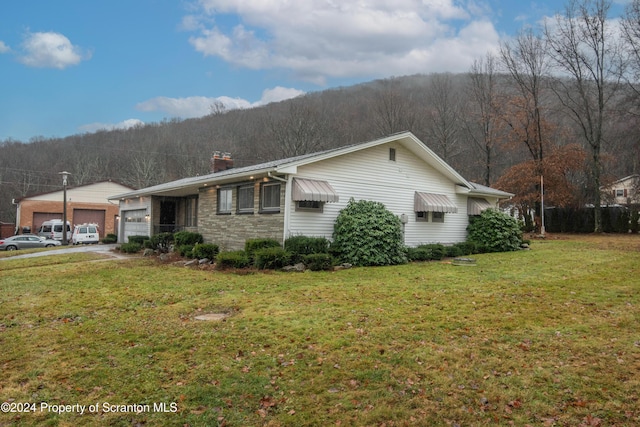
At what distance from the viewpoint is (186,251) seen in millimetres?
15297

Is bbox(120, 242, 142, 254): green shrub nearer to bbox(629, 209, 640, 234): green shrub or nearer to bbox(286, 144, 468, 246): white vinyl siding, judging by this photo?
bbox(286, 144, 468, 246): white vinyl siding

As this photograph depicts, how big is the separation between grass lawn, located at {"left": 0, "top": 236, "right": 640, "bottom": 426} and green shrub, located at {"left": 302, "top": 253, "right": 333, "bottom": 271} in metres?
2.75

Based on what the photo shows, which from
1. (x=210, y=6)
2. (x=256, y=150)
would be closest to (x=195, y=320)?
(x=210, y=6)

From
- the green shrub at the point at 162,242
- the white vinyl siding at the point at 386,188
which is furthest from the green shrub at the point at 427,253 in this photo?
the green shrub at the point at 162,242

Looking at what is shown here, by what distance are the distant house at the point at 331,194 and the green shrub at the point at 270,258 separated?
117 centimetres

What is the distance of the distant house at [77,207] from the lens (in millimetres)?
36344

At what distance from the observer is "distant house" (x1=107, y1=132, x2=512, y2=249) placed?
13320 mm

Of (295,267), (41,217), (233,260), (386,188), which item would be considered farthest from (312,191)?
(41,217)

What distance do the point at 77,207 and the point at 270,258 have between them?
3448cm

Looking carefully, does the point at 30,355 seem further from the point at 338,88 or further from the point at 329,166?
the point at 338,88

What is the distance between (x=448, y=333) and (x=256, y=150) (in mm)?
38843

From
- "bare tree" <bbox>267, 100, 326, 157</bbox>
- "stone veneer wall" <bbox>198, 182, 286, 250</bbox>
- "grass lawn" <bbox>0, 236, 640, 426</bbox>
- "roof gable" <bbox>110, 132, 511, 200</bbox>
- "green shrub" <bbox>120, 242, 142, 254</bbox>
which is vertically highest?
"bare tree" <bbox>267, 100, 326, 157</bbox>

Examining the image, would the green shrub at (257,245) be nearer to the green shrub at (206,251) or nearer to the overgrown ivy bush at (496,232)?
the green shrub at (206,251)

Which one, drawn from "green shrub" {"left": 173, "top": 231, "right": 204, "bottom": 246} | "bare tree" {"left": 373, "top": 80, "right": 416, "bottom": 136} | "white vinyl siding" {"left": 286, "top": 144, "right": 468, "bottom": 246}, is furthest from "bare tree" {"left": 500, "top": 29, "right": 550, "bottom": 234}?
"green shrub" {"left": 173, "top": 231, "right": 204, "bottom": 246}
